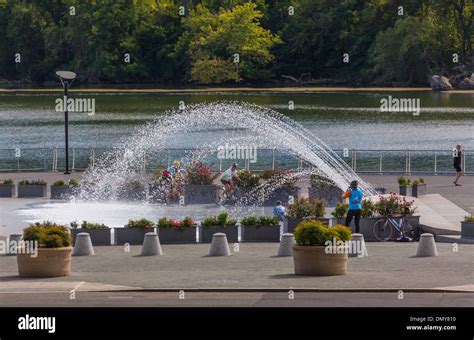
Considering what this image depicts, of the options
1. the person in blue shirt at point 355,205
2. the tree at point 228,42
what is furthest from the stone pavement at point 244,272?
the tree at point 228,42

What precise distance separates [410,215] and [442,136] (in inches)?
2807

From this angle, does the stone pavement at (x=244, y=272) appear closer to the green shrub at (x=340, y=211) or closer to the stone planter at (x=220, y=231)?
the stone planter at (x=220, y=231)

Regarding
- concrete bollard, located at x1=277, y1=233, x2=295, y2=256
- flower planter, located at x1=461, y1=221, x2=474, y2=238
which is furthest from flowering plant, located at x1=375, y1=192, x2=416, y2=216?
concrete bollard, located at x1=277, y1=233, x2=295, y2=256

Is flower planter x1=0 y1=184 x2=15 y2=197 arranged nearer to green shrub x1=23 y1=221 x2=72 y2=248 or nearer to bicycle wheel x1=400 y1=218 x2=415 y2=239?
bicycle wheel x1=400 y1=218 x2=415 y2=239

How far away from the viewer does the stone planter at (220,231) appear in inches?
1499

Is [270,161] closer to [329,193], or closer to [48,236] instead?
[329,193]

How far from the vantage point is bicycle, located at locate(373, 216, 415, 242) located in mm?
38469

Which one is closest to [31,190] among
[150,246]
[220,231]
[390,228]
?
[220,231]

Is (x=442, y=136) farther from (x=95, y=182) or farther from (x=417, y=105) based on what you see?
(x=95, y=182)

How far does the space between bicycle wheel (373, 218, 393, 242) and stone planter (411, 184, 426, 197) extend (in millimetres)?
10046

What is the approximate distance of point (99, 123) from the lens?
432ft

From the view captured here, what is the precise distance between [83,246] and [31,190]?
15.7m

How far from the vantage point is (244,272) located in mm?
31594
